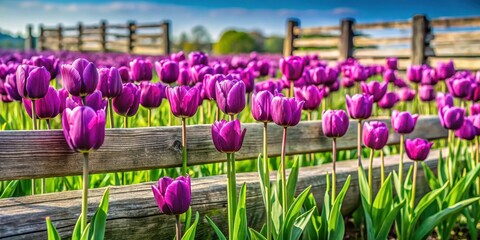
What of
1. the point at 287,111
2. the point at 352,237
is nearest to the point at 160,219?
the point at 287,111

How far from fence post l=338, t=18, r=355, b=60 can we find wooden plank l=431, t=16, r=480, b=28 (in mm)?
2285

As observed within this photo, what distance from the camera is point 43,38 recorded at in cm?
2794

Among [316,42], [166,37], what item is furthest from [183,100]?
[166,37]

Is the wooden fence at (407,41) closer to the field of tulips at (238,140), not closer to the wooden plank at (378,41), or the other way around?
the wooden plank at (378,41)

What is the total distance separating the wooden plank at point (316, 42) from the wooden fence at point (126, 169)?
951 cm

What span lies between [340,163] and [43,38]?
27.5 meters

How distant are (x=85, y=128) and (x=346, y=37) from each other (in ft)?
→ 35.0

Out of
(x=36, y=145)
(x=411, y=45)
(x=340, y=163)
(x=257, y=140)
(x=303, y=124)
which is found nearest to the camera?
(x=36, y=145)

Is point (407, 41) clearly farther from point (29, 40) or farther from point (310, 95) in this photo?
point (29, 40)

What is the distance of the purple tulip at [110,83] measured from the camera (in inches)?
71.4

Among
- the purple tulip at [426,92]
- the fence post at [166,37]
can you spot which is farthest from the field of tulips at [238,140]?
the fence post at [166,37]

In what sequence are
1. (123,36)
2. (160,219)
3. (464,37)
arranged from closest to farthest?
(160,219) < (464,37) < (123,36)

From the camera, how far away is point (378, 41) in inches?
422

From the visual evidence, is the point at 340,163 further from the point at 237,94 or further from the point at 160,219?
Result: the point at 237,94
